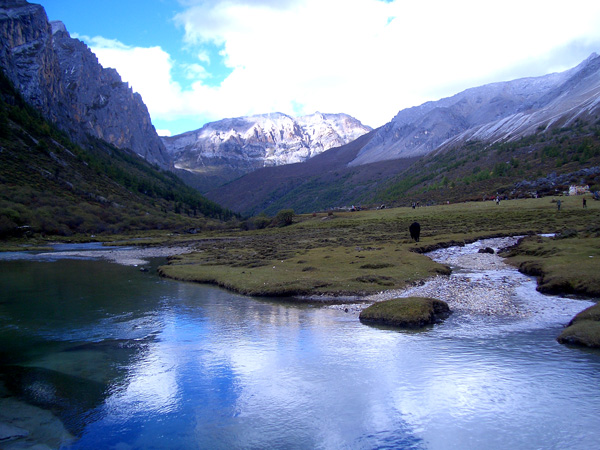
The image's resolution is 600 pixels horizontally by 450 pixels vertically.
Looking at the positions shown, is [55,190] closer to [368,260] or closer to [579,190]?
[368,260]

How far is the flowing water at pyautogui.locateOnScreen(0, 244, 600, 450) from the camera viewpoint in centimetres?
979

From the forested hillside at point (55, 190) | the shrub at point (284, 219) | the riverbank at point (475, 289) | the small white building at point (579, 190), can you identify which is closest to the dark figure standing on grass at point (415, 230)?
the riverbank at point (475, 289)

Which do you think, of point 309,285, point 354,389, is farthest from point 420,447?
point 309,285

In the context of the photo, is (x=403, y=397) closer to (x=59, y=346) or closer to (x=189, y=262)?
(x=59, y=346)

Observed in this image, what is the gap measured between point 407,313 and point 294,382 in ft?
25.1

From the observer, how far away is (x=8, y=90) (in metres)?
136

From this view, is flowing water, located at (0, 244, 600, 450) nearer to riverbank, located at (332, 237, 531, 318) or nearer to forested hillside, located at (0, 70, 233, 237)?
riverbank, located at (332, 237, 531, 318)

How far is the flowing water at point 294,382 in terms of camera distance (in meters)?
9.79

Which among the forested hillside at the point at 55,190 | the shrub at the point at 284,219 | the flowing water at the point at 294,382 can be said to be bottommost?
the flowing water at the point at 294,382

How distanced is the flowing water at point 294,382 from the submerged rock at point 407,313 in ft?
2.43

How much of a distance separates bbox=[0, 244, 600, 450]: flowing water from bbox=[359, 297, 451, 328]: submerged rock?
0.74m

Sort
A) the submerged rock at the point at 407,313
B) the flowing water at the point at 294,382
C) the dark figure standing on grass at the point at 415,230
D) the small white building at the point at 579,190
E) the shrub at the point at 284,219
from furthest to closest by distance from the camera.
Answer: the shrub at the point at 284,219 < the small white building at the point at 579,190 < the dark figure standing on grass at the point at 415,230 < the submerged rock at the point at 407,313 < the flowing water at the point at 294,382

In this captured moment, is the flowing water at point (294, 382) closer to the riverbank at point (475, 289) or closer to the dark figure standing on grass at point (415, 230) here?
the riverbank at point (475, 289)

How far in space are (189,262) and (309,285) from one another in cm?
1965
